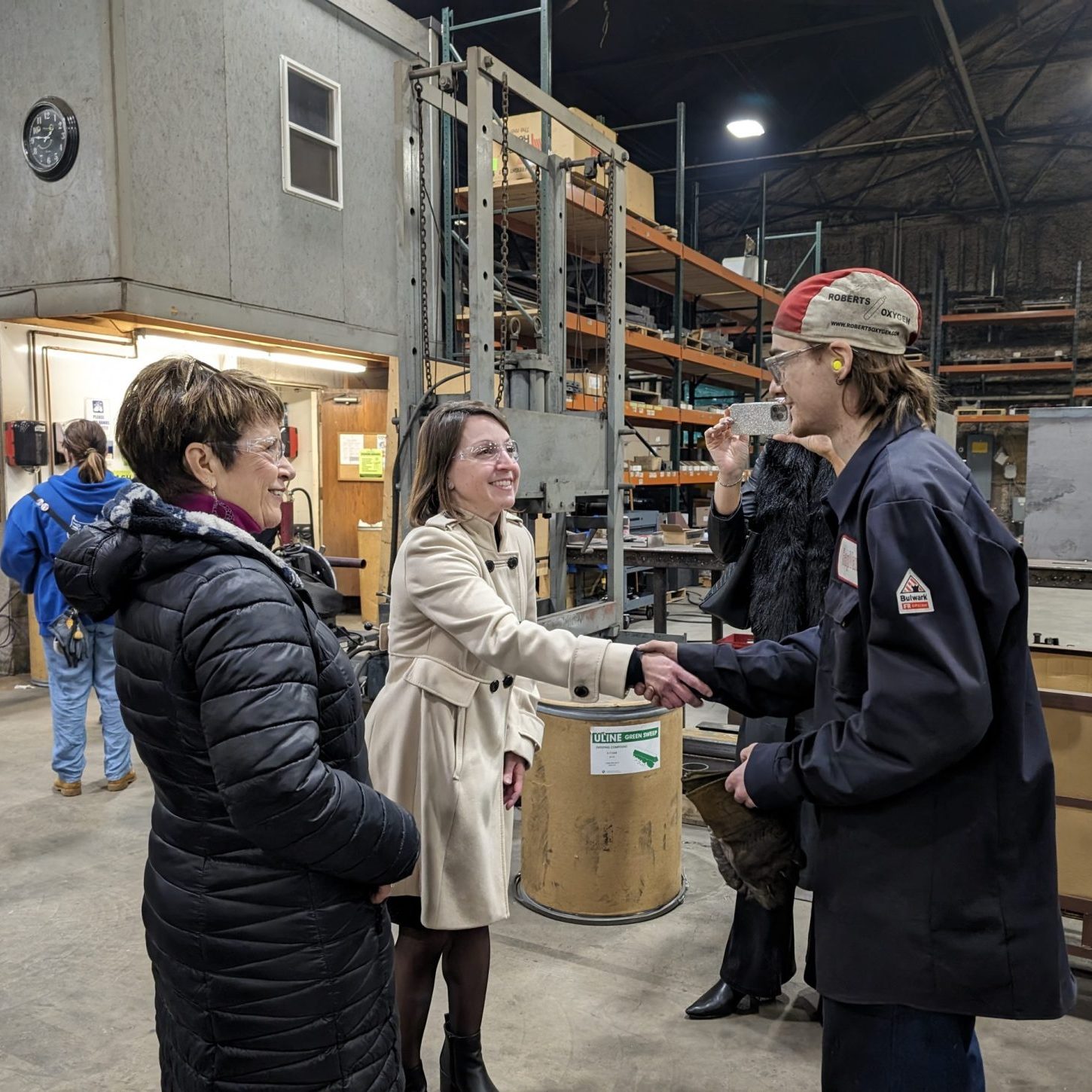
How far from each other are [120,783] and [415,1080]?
9.38ft

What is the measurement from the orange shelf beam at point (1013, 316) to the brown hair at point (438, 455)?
13.5 m

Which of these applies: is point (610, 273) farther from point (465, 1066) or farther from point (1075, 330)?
point (1075, 330)

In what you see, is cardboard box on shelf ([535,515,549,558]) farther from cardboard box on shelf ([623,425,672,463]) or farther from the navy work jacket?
the navy work jacket

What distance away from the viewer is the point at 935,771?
1191 mm

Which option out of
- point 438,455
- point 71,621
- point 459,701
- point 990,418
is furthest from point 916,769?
point 990,418

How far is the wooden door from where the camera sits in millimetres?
8703

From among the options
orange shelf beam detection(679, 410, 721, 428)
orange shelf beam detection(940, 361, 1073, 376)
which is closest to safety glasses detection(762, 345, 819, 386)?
orange shelf beam detection(679, 410, 721, 428)

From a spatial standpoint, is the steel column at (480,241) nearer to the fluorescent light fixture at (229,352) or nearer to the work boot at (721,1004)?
the work boot at (721,1004)

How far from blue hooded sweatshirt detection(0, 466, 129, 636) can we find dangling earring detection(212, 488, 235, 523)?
10.5ft

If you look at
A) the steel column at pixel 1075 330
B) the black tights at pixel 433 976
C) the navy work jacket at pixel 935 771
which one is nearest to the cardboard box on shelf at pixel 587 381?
the black tights at pixel 433 976

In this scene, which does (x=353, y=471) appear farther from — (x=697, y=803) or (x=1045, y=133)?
(x=1045, y=133)

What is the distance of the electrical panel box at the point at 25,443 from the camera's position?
20.0 ft

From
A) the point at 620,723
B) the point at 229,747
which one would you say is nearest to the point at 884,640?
the point at 229,747

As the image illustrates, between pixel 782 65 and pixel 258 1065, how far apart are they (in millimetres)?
12128
